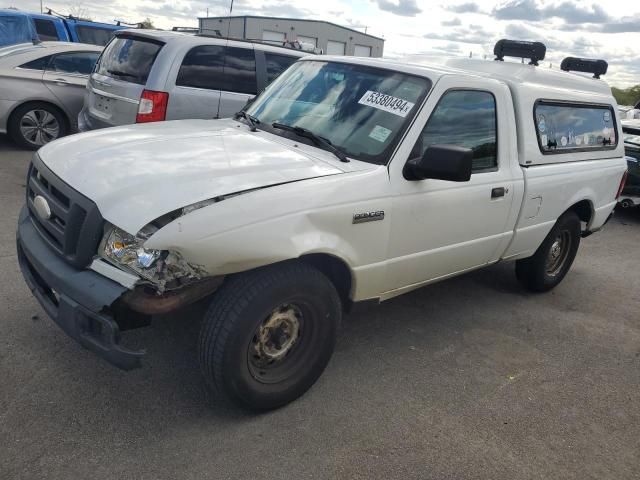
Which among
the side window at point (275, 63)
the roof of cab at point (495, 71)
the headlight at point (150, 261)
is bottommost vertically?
the headlight at point (150, 261)

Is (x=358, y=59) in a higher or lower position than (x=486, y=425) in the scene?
higher

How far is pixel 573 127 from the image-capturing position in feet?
15.4

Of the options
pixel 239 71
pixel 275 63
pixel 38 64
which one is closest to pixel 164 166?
pixel 239 71

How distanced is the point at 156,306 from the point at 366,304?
133 cm

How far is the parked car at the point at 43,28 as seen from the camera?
13156 millimetres

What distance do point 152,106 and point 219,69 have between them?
1.00 m

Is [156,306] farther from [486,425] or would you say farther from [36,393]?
[486,425]

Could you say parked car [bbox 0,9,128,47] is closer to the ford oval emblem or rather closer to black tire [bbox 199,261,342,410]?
the ford oval emblem

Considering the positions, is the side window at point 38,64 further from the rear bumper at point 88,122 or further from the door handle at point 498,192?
the door handle at point 498,192

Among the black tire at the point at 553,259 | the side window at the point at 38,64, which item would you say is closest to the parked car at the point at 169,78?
the side window at the point at 38,64

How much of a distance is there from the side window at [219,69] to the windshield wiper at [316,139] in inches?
125

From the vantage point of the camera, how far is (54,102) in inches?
333

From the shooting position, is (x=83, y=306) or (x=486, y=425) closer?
(x=83, y=306)

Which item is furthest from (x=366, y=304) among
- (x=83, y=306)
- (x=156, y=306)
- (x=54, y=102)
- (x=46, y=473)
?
(x=54, y=102)
